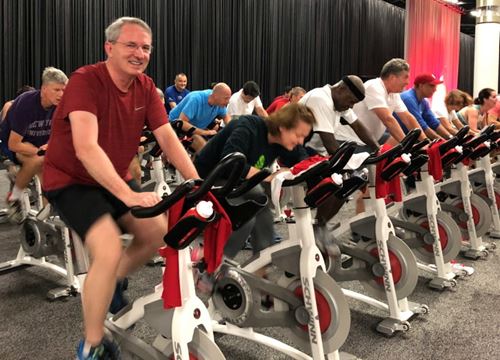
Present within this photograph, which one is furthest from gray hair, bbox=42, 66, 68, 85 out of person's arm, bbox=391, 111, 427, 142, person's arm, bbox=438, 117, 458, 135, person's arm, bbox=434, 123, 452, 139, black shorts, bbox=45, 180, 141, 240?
person's arm, bbox=438, 117, 458, 135

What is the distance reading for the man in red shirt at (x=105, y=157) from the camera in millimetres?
1805

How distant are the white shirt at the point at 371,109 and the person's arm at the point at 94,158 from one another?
2.43m

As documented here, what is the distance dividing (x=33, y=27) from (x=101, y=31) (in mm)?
1170

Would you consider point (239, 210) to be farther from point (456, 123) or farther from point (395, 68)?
point (456, 123)

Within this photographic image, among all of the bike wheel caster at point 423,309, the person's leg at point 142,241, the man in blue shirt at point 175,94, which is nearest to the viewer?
the person's leg at point 142,241

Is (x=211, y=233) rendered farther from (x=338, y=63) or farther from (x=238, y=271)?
(x=338, y=63)

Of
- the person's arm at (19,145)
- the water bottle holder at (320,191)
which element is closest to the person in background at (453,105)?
the water bottle holder at (320,191)

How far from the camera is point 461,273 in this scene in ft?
12.4

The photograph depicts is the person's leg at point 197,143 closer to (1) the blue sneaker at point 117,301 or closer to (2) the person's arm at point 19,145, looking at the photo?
(2) the person's arm at point 19,145

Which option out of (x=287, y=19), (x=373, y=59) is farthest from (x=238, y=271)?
(x=373, y=59)

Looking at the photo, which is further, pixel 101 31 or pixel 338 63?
pixel 338 63

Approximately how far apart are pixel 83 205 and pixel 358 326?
66.8 inches

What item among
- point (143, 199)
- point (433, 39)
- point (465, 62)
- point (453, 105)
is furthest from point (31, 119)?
point (465, 62)

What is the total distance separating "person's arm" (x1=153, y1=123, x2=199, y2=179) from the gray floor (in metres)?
0.99
